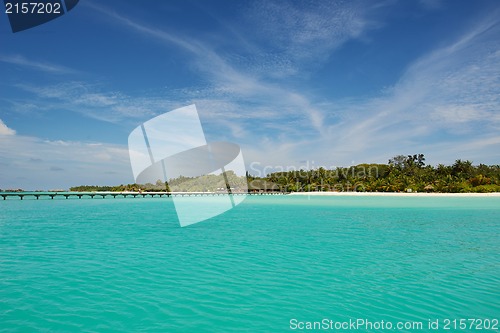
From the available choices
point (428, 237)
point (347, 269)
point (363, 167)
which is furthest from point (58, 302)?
point (363, 167)

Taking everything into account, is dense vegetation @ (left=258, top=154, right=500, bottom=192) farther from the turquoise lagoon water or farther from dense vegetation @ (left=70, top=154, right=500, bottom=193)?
the turquoise lagoon water

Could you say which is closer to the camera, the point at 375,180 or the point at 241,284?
the point at 241,284

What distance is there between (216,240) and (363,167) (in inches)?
5075

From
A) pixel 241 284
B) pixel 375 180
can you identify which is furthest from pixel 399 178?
pixel 241 284

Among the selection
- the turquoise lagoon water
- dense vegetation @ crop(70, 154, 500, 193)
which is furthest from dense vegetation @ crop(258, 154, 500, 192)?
the turquoise lagoon water

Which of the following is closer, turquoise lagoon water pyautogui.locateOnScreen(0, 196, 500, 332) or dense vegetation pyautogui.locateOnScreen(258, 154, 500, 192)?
turquoise lagoon water pyautogui.locateOnScreen(0, 196, 500, 332)

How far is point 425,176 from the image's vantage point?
11644 cm

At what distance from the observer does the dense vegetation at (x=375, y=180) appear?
4043 inches

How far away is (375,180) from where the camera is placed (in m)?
126

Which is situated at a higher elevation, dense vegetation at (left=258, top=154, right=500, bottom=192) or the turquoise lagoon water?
dense vegetation at (left=258, top=154, right=500, bottom=192)

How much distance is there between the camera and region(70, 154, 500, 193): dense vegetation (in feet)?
337

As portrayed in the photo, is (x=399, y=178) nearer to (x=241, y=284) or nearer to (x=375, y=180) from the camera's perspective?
(x=375, y=180)

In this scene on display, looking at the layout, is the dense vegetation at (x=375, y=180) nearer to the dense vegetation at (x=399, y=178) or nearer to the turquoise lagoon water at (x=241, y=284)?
the dense vegetation at (x=399, y=178)

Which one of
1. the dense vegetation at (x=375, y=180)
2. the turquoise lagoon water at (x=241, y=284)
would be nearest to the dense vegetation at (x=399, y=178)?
the dense vegetation at (x=375, y=180)
